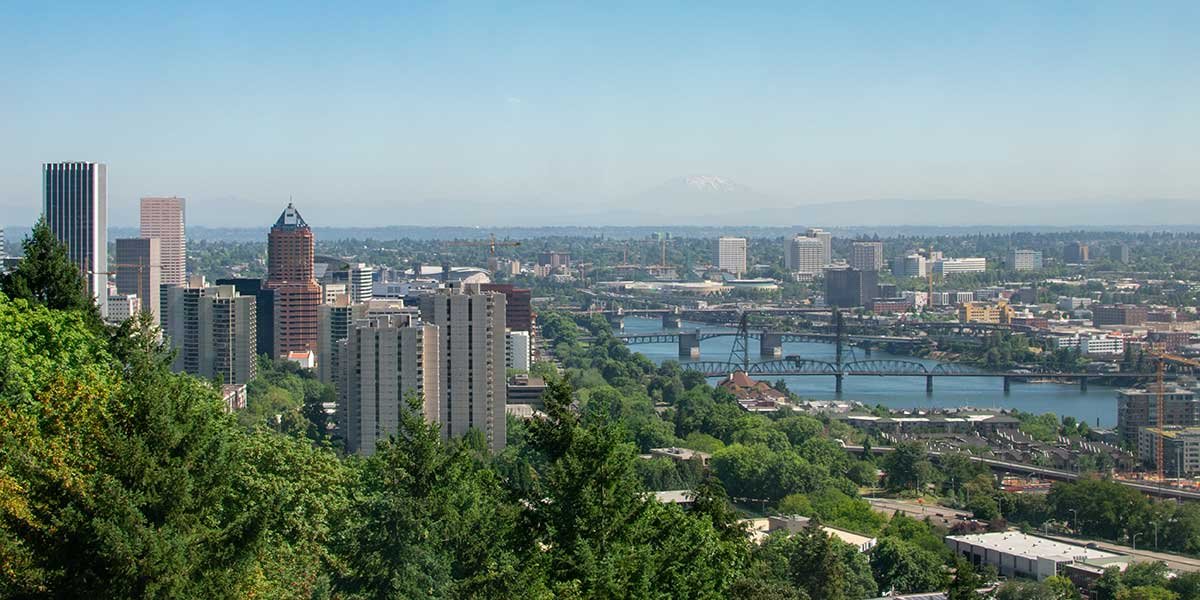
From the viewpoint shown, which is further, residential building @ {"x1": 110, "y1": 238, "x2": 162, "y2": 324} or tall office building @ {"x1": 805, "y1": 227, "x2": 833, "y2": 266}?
tall office building @ {"x1": 805, "y1": 227, "x2": 833, "y2": 266}

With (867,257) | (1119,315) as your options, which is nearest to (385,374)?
(1119,315)

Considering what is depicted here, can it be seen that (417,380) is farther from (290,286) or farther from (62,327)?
(290,286)

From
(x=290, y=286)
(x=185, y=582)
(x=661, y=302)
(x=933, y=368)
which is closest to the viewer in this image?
(x=185, y=582)

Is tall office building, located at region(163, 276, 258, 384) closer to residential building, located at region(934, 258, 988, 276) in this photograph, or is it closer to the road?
the road

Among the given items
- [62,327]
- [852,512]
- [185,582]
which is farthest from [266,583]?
[852,512]

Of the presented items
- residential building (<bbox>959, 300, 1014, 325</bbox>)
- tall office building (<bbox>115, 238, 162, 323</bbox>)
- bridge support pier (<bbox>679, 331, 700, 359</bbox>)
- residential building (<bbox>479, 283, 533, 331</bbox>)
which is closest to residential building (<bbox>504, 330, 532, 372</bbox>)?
residential building (<bbox>479, 283, 533, 331</bbox>)

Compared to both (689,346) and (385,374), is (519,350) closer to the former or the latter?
(385,374)

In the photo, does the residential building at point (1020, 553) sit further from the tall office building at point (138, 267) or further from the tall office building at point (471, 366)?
the tall office building at point (138, 267)
